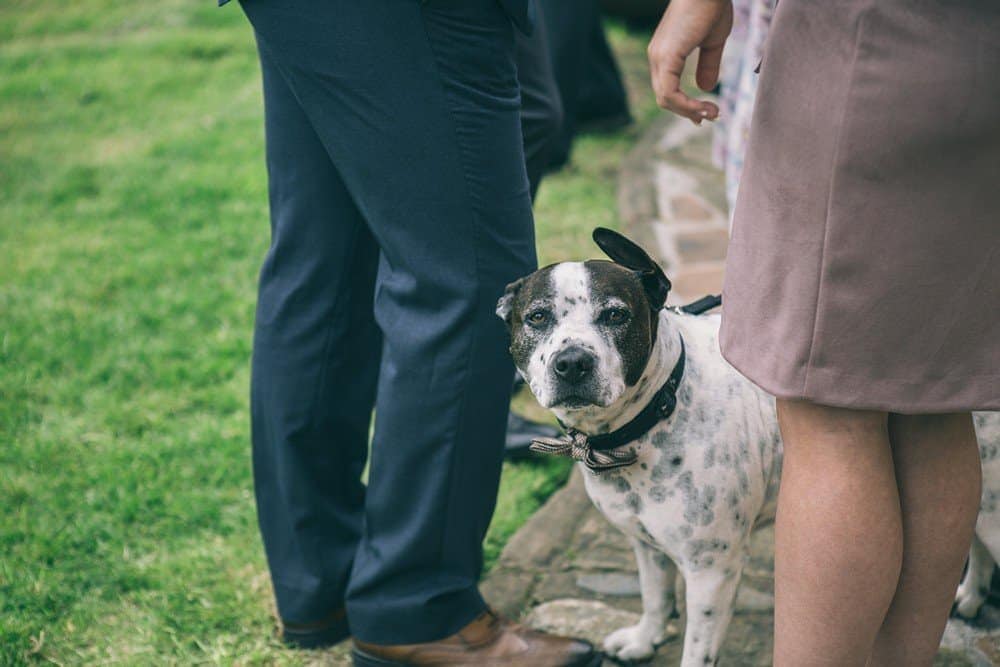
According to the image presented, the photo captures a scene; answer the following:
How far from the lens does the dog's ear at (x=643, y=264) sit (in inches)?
85.8

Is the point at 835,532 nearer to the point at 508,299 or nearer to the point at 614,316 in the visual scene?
the point at 614,316

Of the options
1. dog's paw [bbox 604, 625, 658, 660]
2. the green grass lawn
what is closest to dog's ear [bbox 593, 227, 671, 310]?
dog's paw [bbox 604, 625, 658, 660]

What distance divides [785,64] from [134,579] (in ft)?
7.23

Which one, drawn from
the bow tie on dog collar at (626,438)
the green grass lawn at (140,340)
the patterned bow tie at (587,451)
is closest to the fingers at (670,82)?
the bow tie on dog collar at (626,438)

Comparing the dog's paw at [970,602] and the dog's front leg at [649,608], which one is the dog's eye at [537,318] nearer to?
the dog's front leg at [649,608]

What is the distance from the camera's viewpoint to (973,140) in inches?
54.2

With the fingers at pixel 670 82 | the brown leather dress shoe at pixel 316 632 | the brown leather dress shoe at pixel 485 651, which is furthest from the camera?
the brown leather dress shoe at pixel 316 632

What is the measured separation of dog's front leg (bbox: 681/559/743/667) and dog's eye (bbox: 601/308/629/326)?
0.53 meters

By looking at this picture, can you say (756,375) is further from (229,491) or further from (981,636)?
(229,491)

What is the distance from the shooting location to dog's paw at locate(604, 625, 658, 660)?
244cm

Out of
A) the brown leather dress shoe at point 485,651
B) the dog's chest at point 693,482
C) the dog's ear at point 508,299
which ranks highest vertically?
the dog's ear at point 508,299

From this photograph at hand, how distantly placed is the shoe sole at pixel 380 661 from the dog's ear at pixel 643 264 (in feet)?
2.79

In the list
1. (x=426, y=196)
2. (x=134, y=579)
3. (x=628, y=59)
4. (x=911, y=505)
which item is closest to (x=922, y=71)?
(x=911, y=505)

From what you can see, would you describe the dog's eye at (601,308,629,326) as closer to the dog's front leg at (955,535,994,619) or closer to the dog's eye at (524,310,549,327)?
the dog's eye at (524,310,549,327)
